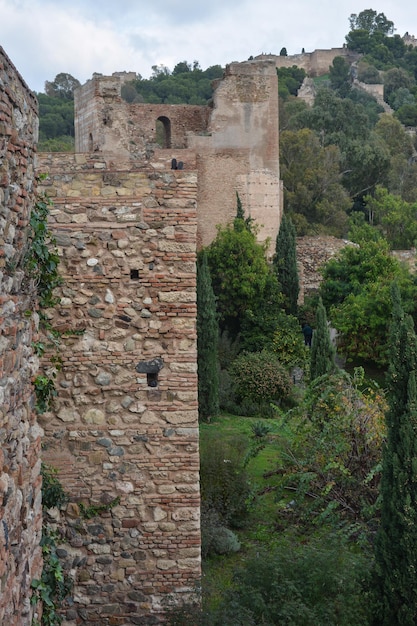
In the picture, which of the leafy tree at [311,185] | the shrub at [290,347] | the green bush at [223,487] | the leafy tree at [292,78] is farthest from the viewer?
the leafy tree at [292,78]

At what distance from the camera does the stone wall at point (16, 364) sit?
4355 mm

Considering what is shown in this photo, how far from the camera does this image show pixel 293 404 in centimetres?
2184

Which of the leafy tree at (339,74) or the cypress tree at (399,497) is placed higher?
the leafy tree at (339,74)

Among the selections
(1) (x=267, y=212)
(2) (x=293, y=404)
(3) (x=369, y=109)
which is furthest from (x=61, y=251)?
(3) (x=369, y=109)

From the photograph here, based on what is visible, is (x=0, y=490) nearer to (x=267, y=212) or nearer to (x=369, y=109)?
(x=267, y=212)

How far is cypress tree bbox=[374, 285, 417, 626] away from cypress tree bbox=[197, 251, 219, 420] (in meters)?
11.6

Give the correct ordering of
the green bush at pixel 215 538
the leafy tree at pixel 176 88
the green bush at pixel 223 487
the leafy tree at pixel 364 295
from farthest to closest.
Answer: the leafy tree at pixel 176 88 → the leafy tree at pixel 364 295 → the green bush at pixel 223 487 → the green bush at pixel 215 538

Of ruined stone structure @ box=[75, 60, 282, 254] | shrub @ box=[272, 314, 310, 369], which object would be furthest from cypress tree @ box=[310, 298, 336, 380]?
ruined stone structure @ box=[75, 60, 282, 254]

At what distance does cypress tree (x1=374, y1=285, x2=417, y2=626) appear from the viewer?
7.63m

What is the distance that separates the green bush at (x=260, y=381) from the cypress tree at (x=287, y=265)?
5827mm

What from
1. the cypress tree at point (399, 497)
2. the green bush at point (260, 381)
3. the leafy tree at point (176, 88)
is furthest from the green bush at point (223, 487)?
the leafy tree at point (176, 88)

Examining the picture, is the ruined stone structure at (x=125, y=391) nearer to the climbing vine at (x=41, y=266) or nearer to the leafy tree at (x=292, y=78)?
the climbing vine at (x=41, y=266)

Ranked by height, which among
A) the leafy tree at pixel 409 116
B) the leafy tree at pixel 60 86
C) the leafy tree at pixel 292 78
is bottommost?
the leafy tree at pixel 409 116

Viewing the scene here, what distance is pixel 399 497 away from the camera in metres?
7.87
